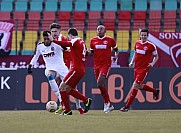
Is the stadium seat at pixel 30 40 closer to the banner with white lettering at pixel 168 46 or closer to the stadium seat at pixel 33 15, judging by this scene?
the stadium seat at pixel 33 15

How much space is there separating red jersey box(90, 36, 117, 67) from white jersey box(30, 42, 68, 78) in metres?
0.98

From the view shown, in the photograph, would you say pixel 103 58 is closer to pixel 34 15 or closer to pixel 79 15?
pixel 79 15

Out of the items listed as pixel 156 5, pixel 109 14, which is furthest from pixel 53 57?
pixel 156 5

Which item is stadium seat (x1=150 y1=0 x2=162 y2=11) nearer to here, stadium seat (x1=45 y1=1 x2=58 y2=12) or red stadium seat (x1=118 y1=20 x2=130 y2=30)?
red stadium seat (x1=118 y1=20 x2=130 y2=30)

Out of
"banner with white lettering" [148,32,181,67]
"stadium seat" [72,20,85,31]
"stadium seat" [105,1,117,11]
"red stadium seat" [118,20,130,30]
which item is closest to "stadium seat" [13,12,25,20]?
"stadium seat" [72,20,85,31]

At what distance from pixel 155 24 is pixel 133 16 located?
13.6ft

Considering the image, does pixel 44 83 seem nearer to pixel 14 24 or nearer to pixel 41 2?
pixel 14 24

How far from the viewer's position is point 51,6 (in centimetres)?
2711

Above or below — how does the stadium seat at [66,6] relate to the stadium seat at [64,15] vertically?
above

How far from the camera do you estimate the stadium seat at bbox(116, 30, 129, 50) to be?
22.0 meters

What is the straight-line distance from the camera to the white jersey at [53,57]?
50.8ft

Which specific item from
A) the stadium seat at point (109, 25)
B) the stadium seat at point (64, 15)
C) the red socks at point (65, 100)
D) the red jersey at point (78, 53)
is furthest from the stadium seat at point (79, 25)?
the red socks at point (65, 100)

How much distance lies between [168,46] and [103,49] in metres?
3.31

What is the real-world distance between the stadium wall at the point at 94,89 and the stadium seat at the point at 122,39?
334 centimetres
